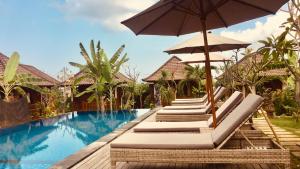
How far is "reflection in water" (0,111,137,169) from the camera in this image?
9680mm

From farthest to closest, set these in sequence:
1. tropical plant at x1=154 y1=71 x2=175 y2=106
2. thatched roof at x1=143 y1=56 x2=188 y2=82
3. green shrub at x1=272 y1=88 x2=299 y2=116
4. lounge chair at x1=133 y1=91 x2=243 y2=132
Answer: thatched roof at x1=143 y1=56 x2=188 y2=82 → tropical plant at x1=154 y1=71 x2=175 y2=106 → green shrub at x1=272 y1=88 x2=299 y2=116 → lounge chair at x1=133 y1=91 x2=243 y2=132

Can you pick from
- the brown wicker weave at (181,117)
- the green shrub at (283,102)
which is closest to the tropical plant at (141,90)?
the green shrub at (283,102)

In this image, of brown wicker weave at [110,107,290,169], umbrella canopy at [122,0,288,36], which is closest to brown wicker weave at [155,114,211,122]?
umbrella canopy at [122,0,288,36]

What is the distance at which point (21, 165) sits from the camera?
9.01 metres

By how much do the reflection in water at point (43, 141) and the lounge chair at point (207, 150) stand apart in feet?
16.5

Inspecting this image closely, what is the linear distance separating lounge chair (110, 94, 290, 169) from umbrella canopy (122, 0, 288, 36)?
1894mm

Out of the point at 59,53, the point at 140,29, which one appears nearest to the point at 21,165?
the point at 140,29

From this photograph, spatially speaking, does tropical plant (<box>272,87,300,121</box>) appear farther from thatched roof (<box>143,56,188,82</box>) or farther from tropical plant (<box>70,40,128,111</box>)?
thatched roof (<box>143,56,188,82</box>)

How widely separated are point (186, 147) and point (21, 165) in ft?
20.5

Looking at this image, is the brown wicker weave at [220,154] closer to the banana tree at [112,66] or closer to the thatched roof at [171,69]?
the banana tree at [112,66]

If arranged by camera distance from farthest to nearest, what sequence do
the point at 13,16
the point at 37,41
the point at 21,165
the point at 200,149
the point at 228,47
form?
the point at 37,41, the point at 13,16, the point at 228,47, the point at 21,165, the point at 200,149

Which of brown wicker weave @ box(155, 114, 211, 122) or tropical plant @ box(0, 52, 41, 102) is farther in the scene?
tropical plant @ box(0, 52, 41, 102)

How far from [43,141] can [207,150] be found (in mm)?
10282

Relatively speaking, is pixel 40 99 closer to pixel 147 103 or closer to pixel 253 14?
pixel 147 103
